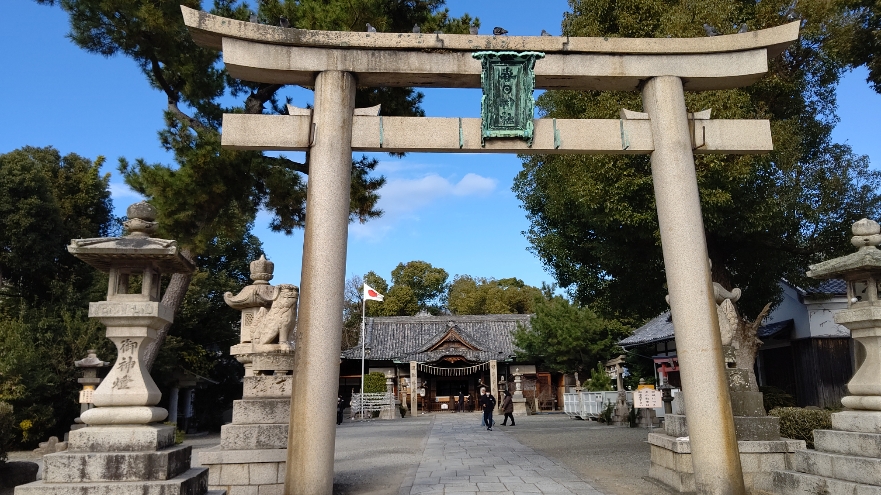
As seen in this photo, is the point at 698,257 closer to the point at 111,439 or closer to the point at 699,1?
the point at 111,439

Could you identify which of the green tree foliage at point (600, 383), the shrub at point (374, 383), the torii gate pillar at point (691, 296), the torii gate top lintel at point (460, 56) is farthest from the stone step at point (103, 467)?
the shrub at point (374, 383)

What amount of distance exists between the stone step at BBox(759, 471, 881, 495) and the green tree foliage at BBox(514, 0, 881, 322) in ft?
20.3

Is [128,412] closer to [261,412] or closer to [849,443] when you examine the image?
[261,412]

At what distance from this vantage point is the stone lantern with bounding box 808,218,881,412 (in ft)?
18.6

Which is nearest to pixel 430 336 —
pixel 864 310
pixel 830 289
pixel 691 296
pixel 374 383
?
pixel 374 383

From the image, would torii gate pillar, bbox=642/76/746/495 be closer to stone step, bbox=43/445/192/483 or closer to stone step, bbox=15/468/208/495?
stone step, bbox=15/468/208/495

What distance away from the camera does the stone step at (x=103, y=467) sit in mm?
4930

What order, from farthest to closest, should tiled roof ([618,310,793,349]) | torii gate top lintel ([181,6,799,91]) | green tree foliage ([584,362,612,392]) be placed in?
green tree foliage ([584,362,612,392])
tiled roof ([618,310,793,349])
torii gate top lintel ([181,6,799,91])

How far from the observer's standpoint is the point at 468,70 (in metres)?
7.22

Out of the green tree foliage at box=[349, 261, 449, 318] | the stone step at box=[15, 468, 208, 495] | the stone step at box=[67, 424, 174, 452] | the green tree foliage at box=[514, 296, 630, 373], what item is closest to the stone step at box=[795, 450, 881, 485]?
the stone step at box=[15, 468, 208, 495]

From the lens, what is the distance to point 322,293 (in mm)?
6426

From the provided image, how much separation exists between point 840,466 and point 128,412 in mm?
6236

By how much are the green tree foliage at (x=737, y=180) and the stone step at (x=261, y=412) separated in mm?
7072

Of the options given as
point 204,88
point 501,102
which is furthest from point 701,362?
point 204,88
